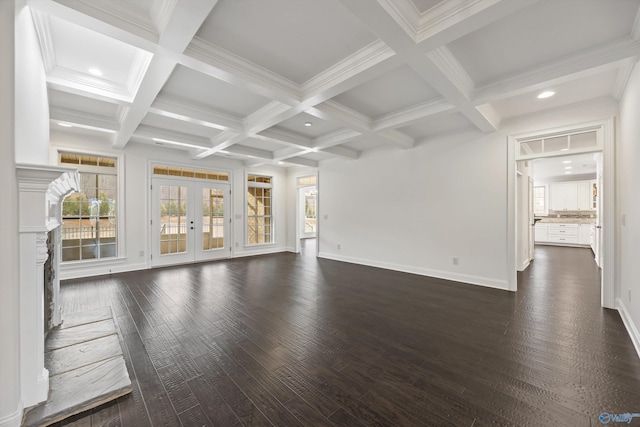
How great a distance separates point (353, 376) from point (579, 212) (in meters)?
11.3

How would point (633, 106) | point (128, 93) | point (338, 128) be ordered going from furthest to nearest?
1. point (338, 128)
2. point (128, 93)
3. point (633, 106)

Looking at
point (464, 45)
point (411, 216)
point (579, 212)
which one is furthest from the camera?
point (579, 212)

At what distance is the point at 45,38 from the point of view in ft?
7.47

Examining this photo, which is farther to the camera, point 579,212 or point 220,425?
point 579,212

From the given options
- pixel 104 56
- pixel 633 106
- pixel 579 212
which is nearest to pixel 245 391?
pixel 104 56

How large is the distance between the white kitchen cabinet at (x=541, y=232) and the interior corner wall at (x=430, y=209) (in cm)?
721

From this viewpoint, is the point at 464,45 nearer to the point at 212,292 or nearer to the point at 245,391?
the point at 245,391

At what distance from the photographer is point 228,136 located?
475 centimetres

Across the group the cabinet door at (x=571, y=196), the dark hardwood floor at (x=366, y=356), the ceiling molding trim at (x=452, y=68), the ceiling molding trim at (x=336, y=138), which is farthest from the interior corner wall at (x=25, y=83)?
the cabinet door at (x=571, y=196)

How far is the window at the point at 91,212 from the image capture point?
4840 mm

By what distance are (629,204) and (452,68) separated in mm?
2363

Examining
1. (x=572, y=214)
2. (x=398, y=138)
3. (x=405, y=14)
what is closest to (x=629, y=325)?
(x=405, y=14)

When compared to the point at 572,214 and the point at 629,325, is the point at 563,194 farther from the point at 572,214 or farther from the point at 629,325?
the point at 629,325

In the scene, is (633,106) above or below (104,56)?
below
